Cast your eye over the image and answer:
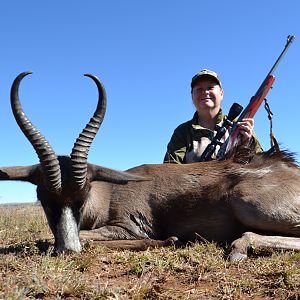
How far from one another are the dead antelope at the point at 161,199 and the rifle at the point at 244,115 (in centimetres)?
74

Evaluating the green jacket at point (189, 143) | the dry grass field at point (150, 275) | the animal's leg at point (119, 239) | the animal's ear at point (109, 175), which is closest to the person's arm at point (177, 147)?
the green jacket at point (189, 143)

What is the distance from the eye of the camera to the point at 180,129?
858 cm

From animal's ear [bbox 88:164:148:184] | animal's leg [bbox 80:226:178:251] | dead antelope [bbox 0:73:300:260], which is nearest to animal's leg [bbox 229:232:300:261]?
dead antelope [bbox 0:73:300:260]

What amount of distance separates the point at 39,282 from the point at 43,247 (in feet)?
7.42

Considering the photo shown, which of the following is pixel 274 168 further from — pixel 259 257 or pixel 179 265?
pixel 179 265

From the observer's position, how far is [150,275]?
4176 mm

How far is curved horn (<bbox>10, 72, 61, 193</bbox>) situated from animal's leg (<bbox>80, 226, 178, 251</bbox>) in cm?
91

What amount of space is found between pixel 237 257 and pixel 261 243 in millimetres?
578

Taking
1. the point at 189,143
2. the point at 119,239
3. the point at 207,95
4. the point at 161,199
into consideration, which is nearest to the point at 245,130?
the point at 189,143

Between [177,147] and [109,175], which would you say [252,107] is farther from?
[109,175]

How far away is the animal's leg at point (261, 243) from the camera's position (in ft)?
17.1

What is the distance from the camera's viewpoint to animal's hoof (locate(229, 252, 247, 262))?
4.83 metres

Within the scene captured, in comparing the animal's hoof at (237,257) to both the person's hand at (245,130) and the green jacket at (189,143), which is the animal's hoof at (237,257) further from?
the green jacket at (189,143)

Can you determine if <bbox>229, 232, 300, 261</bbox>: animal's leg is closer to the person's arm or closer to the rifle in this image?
the rifle
